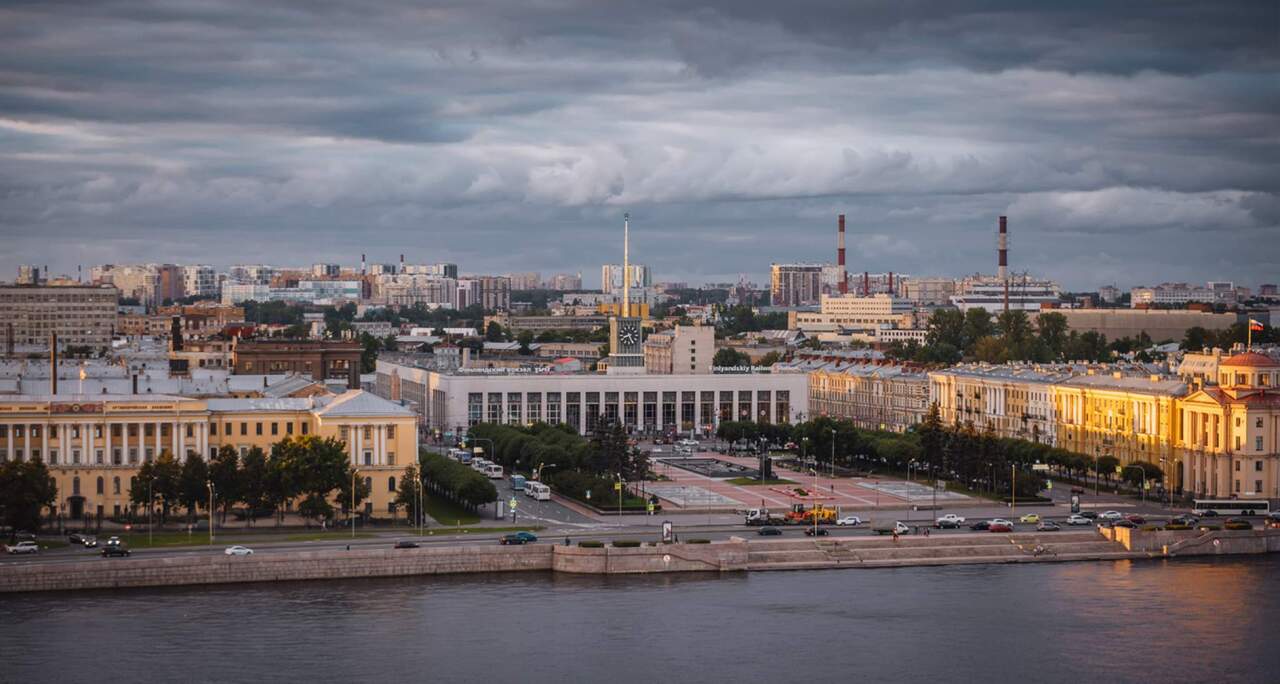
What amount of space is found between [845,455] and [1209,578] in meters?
27.8

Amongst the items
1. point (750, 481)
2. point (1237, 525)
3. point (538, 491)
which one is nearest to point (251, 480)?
point (538, 491)

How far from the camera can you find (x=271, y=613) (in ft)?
130

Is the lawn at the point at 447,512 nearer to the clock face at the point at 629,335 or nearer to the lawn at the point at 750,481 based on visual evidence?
the lawn at the point at 750,481

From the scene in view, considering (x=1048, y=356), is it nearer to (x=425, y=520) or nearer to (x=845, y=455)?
(x=845, y=455)

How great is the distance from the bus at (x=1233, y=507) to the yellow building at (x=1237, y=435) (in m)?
3.38

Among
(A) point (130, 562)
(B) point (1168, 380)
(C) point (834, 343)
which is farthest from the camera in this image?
(C) point (834, 343)

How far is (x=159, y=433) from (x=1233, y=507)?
31.0 metres

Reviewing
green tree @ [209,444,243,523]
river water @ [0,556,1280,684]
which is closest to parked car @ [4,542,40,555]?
river water @ [0,556,1280,684]

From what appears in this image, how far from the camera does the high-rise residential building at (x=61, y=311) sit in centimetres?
14138

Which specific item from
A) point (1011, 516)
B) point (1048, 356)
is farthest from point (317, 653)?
point (1048, 356)

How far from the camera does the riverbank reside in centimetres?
4266

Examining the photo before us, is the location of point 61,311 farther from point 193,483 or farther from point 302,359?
point 193,483

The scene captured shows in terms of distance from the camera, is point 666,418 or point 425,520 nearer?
point 425,520

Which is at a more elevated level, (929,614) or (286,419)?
(286,419)
